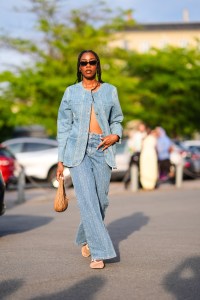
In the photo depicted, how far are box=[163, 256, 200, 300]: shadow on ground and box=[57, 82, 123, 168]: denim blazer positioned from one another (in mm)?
1092

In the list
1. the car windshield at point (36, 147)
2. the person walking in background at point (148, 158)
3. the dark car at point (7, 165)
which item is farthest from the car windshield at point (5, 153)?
the car windshield at point (36, 147)

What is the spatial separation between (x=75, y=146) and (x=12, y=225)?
195 inches

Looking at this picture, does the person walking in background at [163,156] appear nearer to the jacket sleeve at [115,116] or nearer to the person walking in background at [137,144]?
the person walking in background at [137,144]

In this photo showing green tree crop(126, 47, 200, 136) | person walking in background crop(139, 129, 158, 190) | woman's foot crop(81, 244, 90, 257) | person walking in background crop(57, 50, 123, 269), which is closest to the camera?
person walking in background crop(57, 50, 123, 269)

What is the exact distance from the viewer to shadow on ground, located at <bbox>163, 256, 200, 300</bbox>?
6047mm

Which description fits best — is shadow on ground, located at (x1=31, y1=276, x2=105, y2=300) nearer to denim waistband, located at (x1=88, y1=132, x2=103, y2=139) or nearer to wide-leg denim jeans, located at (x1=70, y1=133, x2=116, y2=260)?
wide-leg denim jeans, located at (x1=70, y1=133, x2=116, y2=260)

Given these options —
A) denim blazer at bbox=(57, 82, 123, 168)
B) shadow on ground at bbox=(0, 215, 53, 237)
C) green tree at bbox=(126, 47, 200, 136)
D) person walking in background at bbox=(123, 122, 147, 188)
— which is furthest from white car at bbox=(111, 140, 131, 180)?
green tree at bbox=(126, 47, 200, 136)

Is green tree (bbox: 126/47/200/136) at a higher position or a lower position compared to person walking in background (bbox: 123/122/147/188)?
lower

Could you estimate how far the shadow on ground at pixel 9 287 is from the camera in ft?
20.2

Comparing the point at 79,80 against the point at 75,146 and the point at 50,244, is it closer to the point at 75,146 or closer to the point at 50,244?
the point at 75,146

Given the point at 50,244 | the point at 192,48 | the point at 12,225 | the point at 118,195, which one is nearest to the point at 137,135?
the point at 118,195

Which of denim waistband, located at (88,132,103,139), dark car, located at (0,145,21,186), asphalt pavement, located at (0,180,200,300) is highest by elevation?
denim waistband, located at (88,132,103,139)

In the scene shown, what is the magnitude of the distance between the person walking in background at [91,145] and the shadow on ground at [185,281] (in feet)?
2.17

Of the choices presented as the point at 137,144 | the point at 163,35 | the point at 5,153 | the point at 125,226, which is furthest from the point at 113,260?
the point at 163,35
